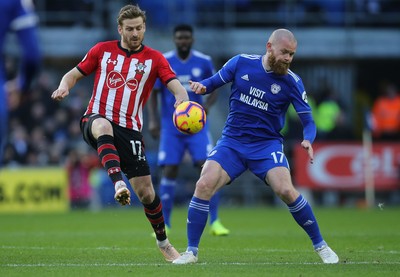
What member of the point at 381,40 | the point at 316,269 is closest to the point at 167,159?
the point at 316,269

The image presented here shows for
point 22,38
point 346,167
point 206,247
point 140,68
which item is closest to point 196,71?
point 206,247

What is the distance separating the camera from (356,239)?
1320 cm

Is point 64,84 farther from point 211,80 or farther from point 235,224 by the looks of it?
point 235,224

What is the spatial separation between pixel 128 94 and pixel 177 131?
13.5 feet

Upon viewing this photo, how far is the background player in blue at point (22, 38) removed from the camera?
324 inches

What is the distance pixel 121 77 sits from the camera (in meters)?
10.1

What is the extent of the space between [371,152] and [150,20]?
704 centimetres

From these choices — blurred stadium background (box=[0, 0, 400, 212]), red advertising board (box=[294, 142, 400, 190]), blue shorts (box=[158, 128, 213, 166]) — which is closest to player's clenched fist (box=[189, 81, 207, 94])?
blue shorts (box=[158, 128, 213, 166])

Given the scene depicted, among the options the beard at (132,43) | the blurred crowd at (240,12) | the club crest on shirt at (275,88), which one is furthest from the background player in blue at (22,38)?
the blurred crowd at (240,12)

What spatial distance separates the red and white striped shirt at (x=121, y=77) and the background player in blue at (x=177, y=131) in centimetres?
391

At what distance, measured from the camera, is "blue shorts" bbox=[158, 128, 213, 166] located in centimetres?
1416

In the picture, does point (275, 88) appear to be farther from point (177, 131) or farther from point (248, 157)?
point (177, 131)

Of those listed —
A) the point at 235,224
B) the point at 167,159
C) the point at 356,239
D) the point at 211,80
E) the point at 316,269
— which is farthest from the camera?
the point at 235,224

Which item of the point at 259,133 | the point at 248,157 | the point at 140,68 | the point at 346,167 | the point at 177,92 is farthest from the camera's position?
the point at 346,167
